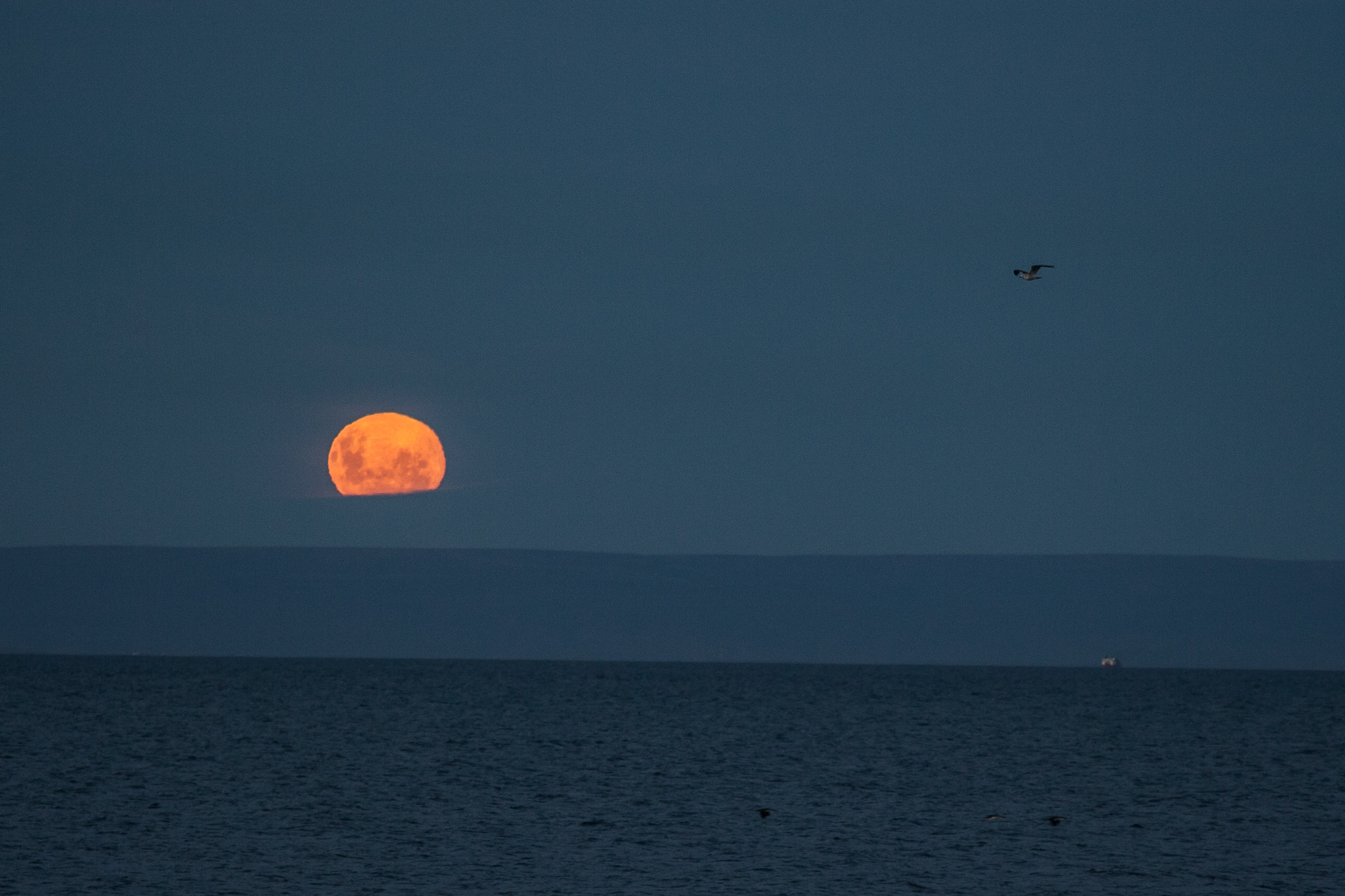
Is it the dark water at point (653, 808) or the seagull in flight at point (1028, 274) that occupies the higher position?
the seagull in flight at point (1028, 274)

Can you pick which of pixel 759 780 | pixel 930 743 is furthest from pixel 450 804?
pixel 930 743

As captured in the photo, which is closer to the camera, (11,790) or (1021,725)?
(11,790)

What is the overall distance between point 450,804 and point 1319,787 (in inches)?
1500

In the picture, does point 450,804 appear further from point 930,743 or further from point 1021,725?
point 1021,725

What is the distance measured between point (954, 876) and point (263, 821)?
22615 millimetres

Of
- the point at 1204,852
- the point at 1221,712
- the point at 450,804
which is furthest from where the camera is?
the point at 1221,712

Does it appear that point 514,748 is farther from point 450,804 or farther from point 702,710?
point 702,710

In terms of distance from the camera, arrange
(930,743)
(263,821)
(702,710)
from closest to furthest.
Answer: (263,821), (930,743), (702,710)

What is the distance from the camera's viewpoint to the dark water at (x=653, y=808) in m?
41.4

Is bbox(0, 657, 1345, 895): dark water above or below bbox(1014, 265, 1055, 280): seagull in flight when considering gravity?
below

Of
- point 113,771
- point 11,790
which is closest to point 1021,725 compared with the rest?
point 113,771

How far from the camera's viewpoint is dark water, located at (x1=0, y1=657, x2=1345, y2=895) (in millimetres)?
41375

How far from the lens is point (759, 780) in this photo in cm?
6825

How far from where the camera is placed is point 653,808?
2232 inches
